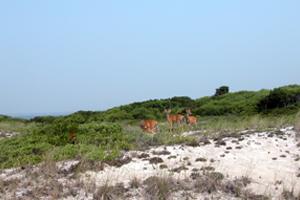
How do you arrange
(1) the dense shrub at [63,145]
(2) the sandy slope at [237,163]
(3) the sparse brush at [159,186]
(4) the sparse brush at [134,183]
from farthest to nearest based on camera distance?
(1) the dense shrub at [63,145] → (2) the sandy slope at [237,163] → (4) the sparse brush at [134,183] → (3) the sparse brush at [159,186]

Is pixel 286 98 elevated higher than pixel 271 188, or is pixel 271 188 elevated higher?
pixel 286 98

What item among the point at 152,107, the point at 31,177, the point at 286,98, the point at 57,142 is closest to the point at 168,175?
the point at 31,177

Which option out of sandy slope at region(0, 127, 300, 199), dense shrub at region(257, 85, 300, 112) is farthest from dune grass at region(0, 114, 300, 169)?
dense shrub at region(257, 85, 300, 112)

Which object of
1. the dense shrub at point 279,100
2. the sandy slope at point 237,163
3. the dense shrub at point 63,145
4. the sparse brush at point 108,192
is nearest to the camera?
the sparse brush at point 108,192

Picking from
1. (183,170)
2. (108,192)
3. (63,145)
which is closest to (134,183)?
(108,192)

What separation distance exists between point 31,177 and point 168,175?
263 centimetres

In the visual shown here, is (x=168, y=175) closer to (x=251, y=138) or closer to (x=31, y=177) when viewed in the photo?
(x=31, y=177)

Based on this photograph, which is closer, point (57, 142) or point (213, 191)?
point (213, 191)

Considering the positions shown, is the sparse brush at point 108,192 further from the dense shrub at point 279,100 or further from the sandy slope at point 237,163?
the dense shrub at point 279,100

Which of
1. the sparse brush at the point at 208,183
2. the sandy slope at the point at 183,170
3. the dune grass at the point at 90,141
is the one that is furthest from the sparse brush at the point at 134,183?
the dune grass at the point at 90,141

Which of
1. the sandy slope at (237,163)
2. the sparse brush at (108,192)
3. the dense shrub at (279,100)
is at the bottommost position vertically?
the sparse brush at (108,192)

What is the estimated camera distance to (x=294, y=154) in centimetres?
1316

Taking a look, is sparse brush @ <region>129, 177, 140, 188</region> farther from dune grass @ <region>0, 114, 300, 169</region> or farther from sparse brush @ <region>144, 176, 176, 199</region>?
dune grass @ <region>0, 114, 300, 169</region>

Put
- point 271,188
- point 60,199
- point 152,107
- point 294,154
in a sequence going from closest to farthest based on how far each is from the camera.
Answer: point 60,199 → point 271,188 → point 294,154 → point 152,107
